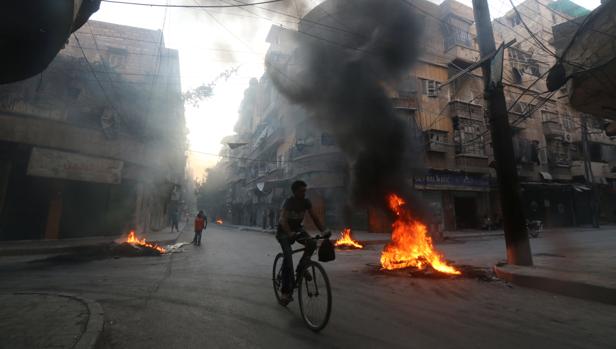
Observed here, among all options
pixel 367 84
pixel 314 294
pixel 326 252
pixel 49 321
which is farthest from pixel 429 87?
pixel 49 321

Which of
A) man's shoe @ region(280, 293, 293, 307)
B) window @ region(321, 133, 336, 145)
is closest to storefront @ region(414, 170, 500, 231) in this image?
window @ region(321, 133, 336, 145)

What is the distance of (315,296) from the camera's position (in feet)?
11.2

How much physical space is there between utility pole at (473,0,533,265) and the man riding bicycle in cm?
544

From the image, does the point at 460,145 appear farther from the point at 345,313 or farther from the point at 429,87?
the point at 345,313

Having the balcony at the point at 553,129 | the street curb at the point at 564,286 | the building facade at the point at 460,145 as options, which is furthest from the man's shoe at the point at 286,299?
the balcony at the point at 553,129

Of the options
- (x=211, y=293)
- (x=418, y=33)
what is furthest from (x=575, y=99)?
(x=211, y=293)

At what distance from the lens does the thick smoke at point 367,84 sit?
10375mm

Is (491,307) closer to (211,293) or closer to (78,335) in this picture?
(211,293)

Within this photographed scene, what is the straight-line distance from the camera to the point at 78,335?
2842mm

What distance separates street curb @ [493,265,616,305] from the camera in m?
4.43

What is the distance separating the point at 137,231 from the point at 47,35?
689 inches

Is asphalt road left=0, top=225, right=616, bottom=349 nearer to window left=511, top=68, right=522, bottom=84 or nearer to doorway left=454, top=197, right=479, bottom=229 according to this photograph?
doorway left=454, top=197, right=479, bottom=229

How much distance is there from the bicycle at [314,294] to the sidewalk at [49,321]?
6.82 ft

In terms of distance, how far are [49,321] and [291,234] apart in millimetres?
2750
